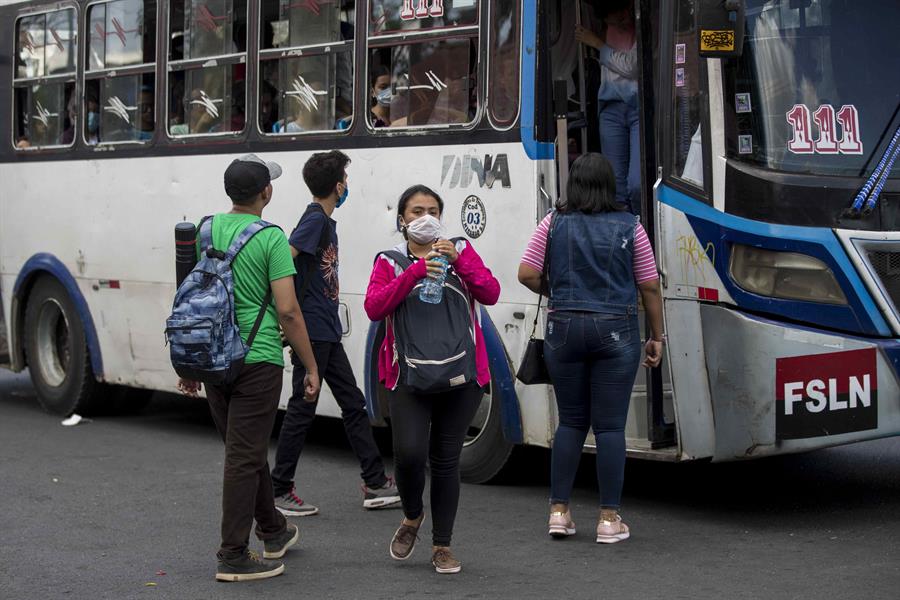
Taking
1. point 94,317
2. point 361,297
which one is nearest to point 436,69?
point 361,297

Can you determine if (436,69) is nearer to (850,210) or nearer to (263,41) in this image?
(263,41)

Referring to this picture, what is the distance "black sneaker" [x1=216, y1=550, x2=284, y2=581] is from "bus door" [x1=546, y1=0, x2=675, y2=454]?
1.89 m

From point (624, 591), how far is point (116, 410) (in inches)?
250

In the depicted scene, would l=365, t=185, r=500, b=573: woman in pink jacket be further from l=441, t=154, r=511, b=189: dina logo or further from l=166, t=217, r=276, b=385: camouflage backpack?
l=441, t=154, r=511, b=189: dina logo

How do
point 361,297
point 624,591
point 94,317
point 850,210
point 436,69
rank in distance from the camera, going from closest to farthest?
point 624,591
point 850,210
point 436,69
point 361,297
point 94,317

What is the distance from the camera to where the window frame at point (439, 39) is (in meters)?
7.79

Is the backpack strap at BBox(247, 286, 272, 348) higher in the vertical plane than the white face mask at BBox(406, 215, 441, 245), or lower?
lower

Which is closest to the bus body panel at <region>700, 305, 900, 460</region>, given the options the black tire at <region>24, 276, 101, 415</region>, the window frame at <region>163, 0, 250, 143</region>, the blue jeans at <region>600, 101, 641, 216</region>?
the blue jeans at <region>600, 101, 641, 216</region>

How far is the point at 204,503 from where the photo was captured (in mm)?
8094

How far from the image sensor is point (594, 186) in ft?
22.0

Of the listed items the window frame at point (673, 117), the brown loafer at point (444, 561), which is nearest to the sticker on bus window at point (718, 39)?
the window frame at point (673, 117)

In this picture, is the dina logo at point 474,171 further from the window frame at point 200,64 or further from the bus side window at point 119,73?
the bus side window at point 119,73

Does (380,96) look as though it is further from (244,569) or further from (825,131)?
(244,569)

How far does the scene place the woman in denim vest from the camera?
6.67 meters
